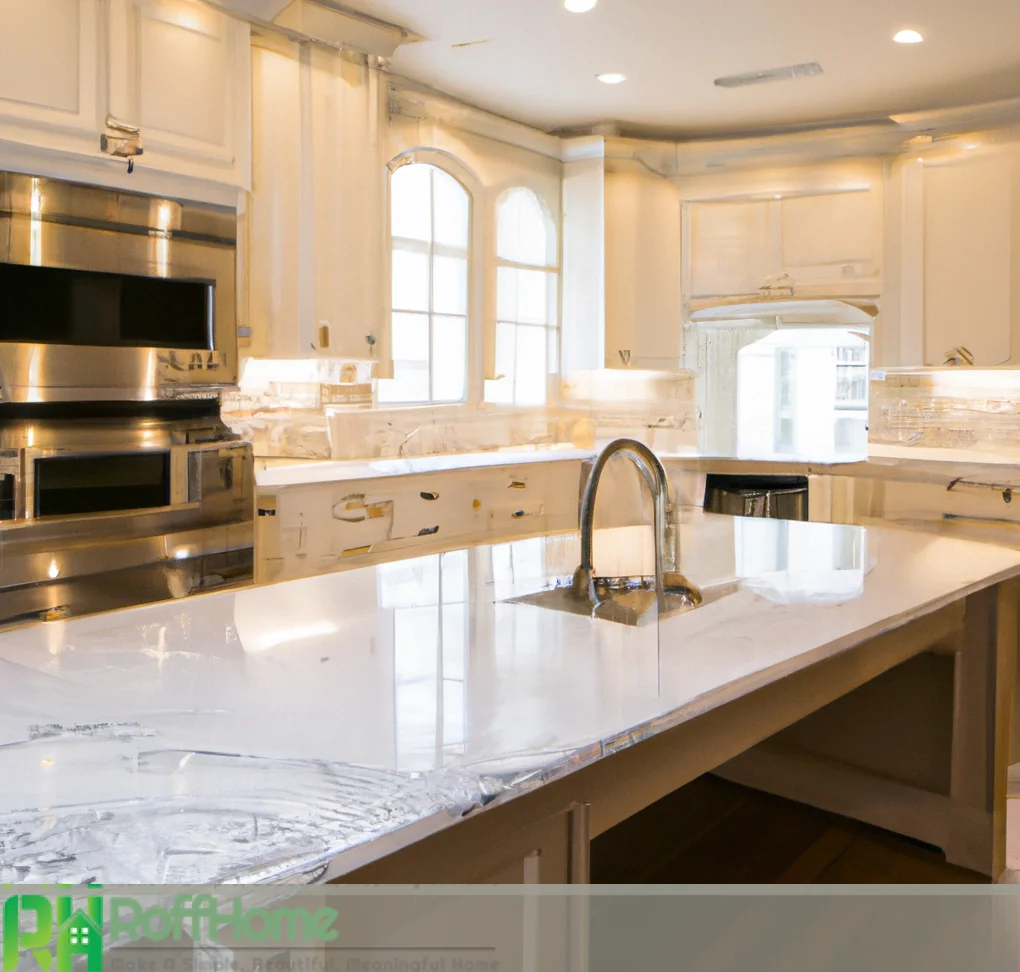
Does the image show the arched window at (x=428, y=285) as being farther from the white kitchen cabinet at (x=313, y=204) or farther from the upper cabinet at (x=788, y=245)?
the upper cabinet at (x=788, y=245)

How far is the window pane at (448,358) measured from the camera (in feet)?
16.0

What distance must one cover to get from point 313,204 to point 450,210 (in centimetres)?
128

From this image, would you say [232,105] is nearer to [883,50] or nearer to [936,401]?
[883,50]

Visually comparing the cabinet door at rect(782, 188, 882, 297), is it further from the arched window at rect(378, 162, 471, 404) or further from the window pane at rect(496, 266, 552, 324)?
the arched window at rect(378, 162, 471, 404)

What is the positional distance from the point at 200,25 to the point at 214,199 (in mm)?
541

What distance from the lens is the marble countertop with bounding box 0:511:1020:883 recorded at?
76cm

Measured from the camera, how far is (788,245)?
5.20 metres

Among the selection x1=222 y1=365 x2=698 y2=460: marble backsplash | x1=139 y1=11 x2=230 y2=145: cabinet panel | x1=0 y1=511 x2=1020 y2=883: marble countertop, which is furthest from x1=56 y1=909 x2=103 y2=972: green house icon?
→ x1=222 y1=365 x2=698 y2=460: marble backsplash

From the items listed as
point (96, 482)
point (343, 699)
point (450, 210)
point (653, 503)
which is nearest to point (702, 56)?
point (450, 210)

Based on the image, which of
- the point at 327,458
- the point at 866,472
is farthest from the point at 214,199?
the point at 866,472

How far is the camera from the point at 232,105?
3.27 m

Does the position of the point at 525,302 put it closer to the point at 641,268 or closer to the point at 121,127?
the point at 641,268

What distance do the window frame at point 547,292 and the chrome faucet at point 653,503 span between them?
3509 millimetres

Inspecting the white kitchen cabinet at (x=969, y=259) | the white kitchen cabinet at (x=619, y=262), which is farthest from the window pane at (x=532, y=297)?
the white kitchen cabinet at (x=969, y=259)
